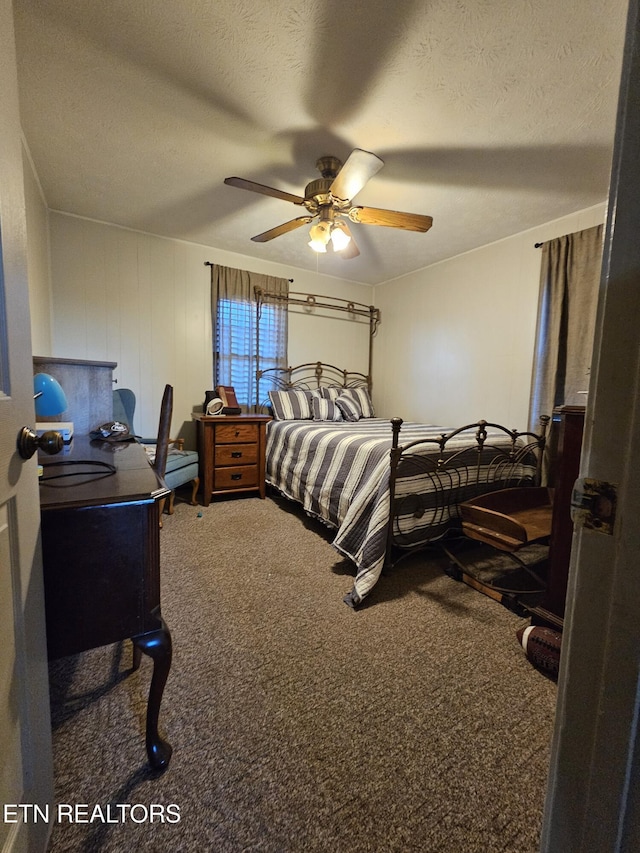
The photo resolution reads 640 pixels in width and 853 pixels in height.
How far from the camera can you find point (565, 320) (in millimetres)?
2814

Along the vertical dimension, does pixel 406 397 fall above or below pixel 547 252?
below

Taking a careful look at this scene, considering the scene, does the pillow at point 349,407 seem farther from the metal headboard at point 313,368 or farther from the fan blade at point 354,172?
the fan blade at point 354,172

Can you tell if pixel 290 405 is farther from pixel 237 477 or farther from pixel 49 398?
pixel 49 398

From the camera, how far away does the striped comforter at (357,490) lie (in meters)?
1.87

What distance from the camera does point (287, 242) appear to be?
3.39 meters

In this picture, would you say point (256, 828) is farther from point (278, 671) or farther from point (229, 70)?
point (229, 70)

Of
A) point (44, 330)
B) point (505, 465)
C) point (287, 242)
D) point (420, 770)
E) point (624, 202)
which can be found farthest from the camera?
point (287, 242)

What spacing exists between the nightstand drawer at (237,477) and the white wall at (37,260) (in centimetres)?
169

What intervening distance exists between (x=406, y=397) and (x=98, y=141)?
11.8ft

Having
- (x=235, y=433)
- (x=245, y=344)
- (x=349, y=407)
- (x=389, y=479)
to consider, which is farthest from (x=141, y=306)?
(x=389, y=479)

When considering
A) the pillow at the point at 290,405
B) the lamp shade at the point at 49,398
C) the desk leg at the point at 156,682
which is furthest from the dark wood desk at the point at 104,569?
the pillow at the point at 290,405

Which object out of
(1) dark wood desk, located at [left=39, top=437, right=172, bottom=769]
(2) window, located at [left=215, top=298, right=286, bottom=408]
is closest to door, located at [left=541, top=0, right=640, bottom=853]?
(1) dark wood desk, located at [left=39, top=437, right=172, bottom=769]

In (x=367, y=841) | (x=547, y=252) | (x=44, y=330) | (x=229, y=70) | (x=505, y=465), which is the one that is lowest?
(x=367, y=841)

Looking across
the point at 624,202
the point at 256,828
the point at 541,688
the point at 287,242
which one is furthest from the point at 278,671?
the point at 287,242
